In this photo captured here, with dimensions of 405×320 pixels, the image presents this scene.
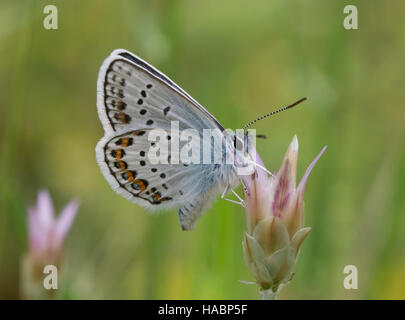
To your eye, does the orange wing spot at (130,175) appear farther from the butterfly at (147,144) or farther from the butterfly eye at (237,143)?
the butterfly eye at (237,143)

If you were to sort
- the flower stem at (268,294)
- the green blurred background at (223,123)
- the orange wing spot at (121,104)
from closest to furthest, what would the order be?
the flower stem at (268,294)
the orange wing spot at (121,104)
the green blurred background at (223,123)

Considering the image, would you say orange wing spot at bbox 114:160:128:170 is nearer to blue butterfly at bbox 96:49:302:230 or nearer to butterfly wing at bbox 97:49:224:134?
blue butterfly at bbox 96:49:302:230

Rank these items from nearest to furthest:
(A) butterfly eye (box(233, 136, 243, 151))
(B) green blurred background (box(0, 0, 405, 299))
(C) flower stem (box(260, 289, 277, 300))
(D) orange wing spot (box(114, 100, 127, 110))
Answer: (C) flower stem (box(260, 289, 277, 300))
(A) butterfly eye (box(233, 136, 243, 151))
(D) orange wing spot (box(114, 100, 127, 110))
(B) green blurred background (box(0, 0, 405, 299))

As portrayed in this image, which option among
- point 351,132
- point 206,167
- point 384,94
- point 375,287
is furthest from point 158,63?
point 384,94

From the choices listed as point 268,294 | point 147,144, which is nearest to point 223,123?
point 147,144

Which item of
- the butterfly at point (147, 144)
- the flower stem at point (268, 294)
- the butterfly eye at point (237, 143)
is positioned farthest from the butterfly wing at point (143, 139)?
the flower stem at point (268, 294)

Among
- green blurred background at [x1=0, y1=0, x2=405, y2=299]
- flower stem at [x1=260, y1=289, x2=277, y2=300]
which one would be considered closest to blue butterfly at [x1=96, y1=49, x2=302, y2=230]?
green blurred background at [x1=0, y1=0, x2=405, y2=299]

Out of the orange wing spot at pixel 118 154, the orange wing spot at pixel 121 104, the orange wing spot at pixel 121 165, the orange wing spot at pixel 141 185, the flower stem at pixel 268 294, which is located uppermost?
the orange wing spot at pixel 121 104
